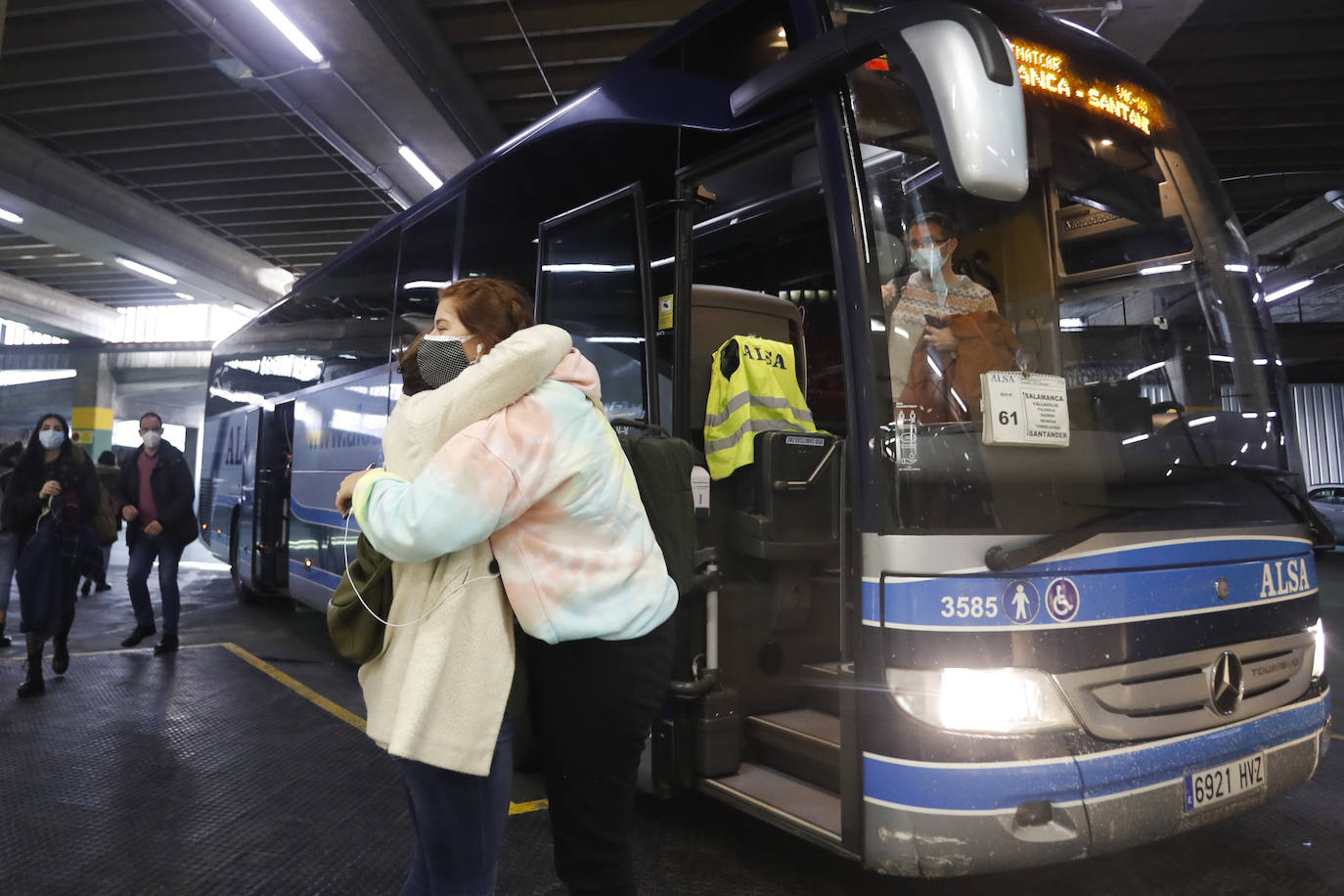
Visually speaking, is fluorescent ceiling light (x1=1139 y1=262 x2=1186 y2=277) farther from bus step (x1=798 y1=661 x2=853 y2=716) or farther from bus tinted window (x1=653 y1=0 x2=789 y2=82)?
bus step (x1=798 y1=661 x2=853 y2=716)

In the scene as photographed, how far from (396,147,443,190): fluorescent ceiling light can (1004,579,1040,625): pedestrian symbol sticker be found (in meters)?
9.32

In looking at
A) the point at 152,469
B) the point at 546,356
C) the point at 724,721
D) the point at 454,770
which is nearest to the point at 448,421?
the point at 546,356

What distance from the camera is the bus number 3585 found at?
7.99ft

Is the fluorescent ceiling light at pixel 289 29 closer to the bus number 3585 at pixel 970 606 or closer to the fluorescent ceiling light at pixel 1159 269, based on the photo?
the fluorescent ceiling light at pixel 1159 269

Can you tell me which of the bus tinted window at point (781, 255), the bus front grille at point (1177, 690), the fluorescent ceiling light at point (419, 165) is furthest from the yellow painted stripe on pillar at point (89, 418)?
the bus front grille at point (1177, 690)

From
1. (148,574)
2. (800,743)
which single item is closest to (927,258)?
(800,743)

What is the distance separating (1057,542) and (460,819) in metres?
1.80

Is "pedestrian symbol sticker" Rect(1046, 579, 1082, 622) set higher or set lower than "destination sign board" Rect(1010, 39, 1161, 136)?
lower

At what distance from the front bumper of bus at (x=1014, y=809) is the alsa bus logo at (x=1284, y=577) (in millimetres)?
772

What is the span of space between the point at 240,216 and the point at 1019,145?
50.7 ft

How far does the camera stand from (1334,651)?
7297mm

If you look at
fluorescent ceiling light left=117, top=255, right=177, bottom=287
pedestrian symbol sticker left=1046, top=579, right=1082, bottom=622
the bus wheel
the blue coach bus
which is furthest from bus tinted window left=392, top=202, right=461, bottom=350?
fluorescent ceiling light left=117, top=255, right=177, bottom=287

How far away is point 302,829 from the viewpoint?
3.51m

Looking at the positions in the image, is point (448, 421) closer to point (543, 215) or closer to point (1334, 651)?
point (543, 215)
